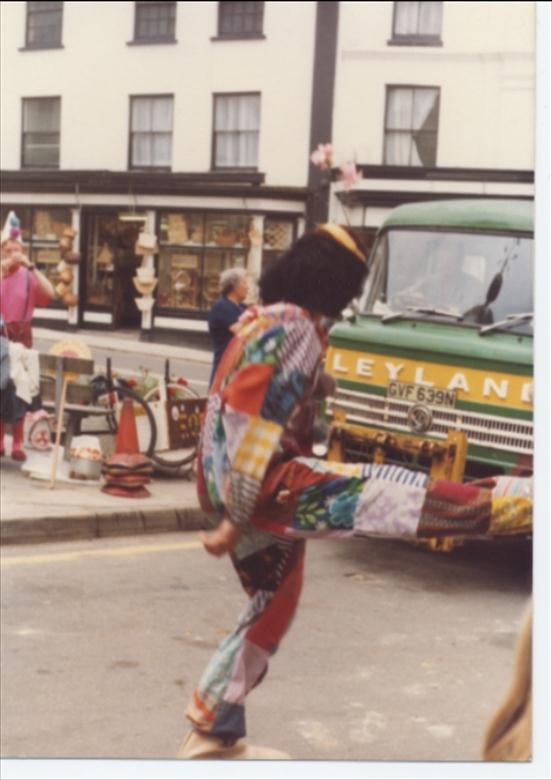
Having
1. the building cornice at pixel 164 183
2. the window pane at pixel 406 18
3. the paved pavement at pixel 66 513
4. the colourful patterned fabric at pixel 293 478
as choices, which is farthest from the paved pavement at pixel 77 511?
the window pane at pixel 406 18

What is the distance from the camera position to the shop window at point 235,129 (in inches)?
109

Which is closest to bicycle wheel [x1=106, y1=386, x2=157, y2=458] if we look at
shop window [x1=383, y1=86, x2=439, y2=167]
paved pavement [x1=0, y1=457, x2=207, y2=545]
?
shop window [x1=383, y1=86, x2=439, y2=167]

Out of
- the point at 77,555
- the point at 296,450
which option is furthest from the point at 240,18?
the point at 77,555

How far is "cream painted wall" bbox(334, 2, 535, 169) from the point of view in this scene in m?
2.74

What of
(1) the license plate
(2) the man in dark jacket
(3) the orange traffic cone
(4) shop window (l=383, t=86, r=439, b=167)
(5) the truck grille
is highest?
(4) shop window (l=383, t=86, r=439, b=167)

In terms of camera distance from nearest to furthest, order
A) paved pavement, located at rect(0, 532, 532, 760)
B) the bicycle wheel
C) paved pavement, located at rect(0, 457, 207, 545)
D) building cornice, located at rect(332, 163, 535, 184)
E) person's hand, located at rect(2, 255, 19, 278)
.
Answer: building cornice, located at rect(332, 163, 535, 184), person's hand, located at rect(2, 255, 19, 278), the bicycle wheel, paved pavement, located at rect(0, 532, 532, 760), paved pavement, located at rect(0, 457, 207, 545)

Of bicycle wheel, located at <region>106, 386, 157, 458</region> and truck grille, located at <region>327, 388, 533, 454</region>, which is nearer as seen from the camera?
truck grille, located at <region>327, 388, 533, 454</region>

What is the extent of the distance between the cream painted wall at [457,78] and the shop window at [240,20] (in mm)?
183

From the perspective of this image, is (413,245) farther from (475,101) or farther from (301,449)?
(301,449)

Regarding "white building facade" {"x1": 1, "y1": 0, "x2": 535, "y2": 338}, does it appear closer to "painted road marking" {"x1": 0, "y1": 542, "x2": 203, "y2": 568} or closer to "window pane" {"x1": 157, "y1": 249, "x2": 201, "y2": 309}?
"window pane" {"x1": 157, "y1": 249, "x2": 201, "y2": 309}

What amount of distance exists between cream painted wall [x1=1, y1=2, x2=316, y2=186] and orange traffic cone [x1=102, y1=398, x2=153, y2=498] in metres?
0.67

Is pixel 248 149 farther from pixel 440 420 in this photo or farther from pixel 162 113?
pixel 440 420

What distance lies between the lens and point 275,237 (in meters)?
2.53

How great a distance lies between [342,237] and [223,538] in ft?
1.86
